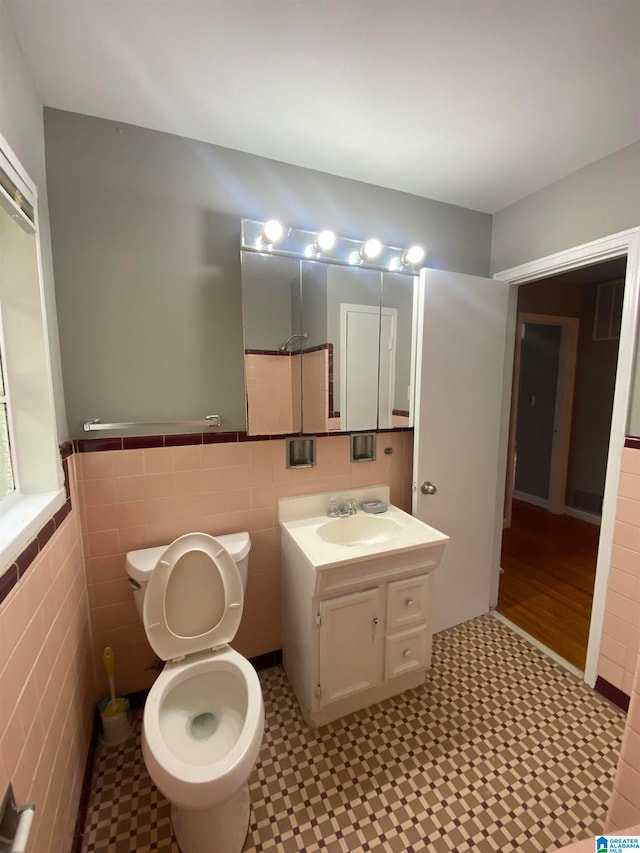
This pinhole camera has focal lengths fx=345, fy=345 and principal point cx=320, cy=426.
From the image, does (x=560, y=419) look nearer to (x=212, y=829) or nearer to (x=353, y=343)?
(x=353, y=343)

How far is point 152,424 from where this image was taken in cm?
143

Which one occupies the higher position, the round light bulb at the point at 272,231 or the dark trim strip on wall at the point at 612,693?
the round light bulb at the point at 272,231

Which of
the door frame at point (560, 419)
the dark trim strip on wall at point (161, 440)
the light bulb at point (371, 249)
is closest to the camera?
the dark trim strip on wall at point (161, 440)

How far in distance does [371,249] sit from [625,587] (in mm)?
1891

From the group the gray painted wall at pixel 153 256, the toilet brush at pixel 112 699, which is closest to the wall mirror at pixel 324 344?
the gray painted wall at pixel 153 256

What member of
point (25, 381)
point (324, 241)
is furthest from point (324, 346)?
point (25, 381)

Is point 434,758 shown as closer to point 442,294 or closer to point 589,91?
point 442,294

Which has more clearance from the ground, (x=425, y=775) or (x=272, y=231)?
(x=272, y=231)

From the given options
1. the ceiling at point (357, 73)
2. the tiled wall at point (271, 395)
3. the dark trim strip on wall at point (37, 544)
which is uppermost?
the ceiling at point (357, 73)

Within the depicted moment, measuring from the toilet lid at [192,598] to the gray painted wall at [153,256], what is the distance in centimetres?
55

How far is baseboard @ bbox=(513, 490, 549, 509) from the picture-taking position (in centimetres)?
388

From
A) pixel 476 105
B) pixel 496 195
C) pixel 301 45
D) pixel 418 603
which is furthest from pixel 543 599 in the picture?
pixel 301 45

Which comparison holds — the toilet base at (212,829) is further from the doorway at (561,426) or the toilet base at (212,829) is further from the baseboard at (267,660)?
the doorway at (561,426)

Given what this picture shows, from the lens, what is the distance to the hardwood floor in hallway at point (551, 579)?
2014 millimetres
